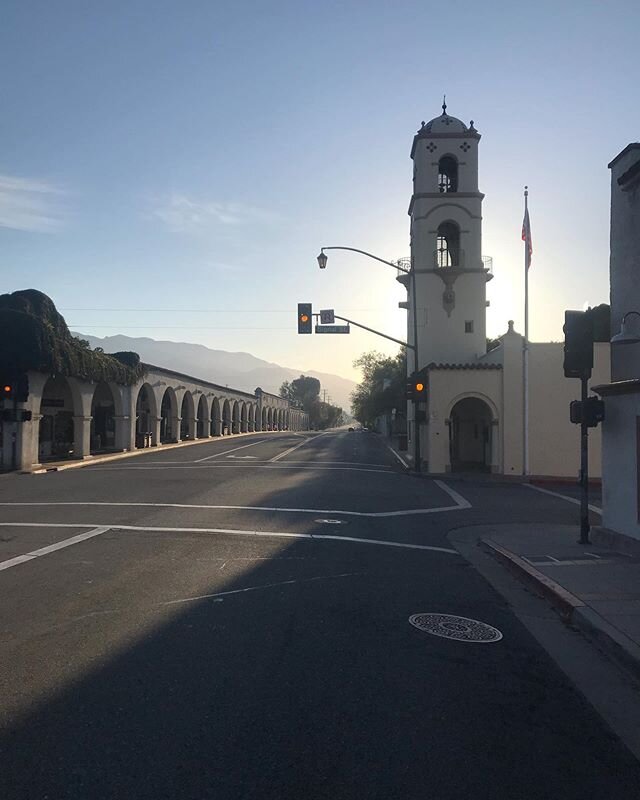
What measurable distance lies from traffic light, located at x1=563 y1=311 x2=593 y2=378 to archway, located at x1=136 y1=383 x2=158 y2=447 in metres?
38.6

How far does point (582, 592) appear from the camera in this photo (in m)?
8.52

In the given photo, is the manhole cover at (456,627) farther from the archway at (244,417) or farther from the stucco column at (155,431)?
the archway at (244,417)

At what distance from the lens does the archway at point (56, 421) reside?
39.0m

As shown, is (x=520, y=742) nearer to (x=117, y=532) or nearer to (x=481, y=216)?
(x=117, y=532)

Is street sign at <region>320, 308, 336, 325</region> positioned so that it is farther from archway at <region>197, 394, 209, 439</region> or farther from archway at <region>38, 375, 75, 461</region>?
archway at <region>197, 394, 209, 439</region>

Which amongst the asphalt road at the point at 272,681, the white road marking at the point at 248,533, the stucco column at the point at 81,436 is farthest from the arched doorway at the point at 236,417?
the asphalt road at the point at 272,681

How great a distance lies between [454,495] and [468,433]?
15567mm

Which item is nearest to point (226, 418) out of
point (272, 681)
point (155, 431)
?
point (155, 431)

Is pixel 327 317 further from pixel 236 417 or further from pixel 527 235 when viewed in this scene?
pixel 236 417

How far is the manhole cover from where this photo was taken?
274 inches

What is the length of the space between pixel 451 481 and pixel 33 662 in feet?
73.8

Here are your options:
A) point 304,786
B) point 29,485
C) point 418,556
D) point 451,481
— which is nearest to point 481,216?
point 451,481

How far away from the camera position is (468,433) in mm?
36875

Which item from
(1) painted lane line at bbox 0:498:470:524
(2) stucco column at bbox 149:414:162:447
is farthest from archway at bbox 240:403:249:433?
(1) painted lane line at bbox 0:498:470:524
